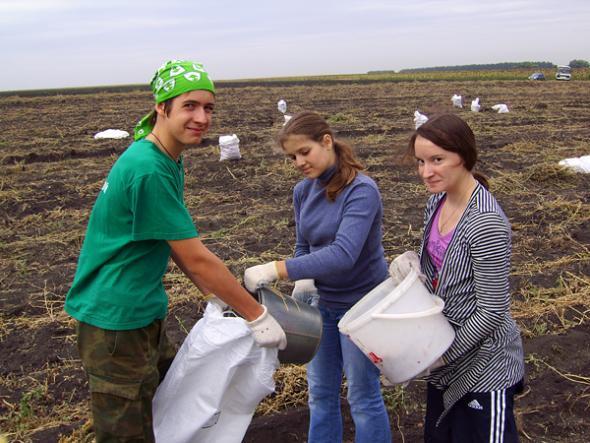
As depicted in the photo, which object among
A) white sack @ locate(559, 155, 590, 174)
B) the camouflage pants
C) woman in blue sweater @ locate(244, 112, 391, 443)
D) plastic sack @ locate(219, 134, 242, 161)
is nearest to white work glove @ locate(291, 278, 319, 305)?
woman in blue sweater @ locate(244, 112, 391, 443)

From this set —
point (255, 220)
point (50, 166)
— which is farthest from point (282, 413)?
point (50, 166)

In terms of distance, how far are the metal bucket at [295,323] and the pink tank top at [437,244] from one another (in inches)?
17.1

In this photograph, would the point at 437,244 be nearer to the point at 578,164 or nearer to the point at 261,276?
the point at 261,276

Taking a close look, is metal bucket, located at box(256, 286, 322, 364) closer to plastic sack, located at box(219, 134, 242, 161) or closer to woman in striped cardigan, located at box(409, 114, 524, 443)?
woman in striped cardigan, located at box(409, 114, 524, 443)

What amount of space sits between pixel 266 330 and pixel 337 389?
59 cm

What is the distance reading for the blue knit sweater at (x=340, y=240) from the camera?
180 cm

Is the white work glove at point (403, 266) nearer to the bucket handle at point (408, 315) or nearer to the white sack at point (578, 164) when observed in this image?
the bucket handle at point (408, 315)

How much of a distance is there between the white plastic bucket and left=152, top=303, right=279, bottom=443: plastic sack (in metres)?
0.35

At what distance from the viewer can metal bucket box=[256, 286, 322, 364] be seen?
70.9 inches

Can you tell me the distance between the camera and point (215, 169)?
7.97 meters

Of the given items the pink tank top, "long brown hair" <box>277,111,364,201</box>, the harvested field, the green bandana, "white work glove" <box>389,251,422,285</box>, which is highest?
the green bandana

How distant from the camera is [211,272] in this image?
1596mm

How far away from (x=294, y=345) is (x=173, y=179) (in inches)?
26.8

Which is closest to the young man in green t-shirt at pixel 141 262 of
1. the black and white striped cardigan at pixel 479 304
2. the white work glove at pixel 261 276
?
the white work glove at pixel 261 276
